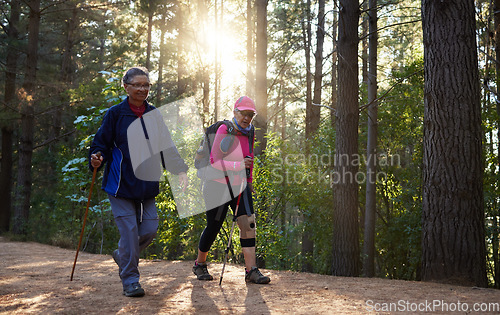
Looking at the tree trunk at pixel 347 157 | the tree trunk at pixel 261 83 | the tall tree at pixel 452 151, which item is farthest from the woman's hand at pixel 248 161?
the tree trunk at pixel 261 83

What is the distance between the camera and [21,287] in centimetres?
465

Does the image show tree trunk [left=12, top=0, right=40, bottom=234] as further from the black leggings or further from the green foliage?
the black leggings

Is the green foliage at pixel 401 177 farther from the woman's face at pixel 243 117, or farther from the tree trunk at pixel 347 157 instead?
the woman's face at pixel 243 117

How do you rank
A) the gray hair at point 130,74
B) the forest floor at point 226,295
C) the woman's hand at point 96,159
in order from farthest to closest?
the gray hair at point 130,74 < the woman's hand at point 96,159 < the forest floor at point 226,295

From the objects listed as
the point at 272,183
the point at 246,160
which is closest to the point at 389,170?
the point at 272,183

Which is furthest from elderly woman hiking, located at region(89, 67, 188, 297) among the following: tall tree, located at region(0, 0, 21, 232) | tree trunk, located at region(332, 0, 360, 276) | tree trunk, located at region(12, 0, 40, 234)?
tall tree, located at region(0, 0, 21, 232)

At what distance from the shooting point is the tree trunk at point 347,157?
8.47m

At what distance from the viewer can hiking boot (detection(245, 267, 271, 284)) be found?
4.95 m

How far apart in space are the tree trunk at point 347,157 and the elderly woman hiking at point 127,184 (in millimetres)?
4835

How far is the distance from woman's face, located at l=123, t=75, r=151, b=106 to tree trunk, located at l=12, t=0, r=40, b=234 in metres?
11.8

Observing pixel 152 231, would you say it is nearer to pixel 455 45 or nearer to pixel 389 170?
pixel 455 45

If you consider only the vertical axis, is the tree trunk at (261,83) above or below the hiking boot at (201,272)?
above

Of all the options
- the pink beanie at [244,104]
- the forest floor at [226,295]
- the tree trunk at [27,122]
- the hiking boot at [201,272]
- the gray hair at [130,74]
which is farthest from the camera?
the tree trunk at [27,122]

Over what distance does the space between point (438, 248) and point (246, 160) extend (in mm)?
2463
